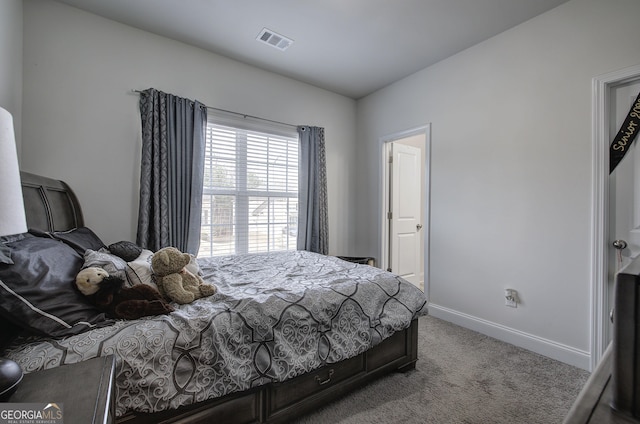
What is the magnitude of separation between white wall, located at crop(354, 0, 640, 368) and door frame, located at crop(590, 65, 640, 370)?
5 centimetres

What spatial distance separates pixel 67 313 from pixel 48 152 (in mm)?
1786

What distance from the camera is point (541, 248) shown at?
2.25 m

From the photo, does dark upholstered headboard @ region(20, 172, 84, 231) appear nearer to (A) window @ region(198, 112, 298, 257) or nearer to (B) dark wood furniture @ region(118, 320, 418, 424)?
(A) window @ region(198, 112, 298, 257)

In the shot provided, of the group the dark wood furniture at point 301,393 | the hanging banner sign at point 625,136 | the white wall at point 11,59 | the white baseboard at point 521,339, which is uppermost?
the white wall at point 11,59

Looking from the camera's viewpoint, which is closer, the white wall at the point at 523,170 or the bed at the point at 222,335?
the bed at the point at 222,335

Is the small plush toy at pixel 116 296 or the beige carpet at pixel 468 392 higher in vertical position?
the small plush toy at pixel 116 296

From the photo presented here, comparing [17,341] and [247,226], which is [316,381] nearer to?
[17,341]

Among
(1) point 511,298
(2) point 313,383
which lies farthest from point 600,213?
(2) point 313,383

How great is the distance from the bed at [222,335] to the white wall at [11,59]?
1.84ft

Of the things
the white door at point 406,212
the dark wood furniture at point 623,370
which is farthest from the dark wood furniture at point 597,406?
the white door at point 406,212

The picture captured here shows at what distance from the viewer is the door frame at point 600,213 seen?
192 centimetres

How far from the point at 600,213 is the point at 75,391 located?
2922 mm

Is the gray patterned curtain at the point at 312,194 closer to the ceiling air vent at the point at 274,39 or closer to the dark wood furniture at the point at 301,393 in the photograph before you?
the ceiling air vent at the point at 274,39

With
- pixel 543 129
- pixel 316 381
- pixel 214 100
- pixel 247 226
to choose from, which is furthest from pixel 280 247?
pixel 543 129
